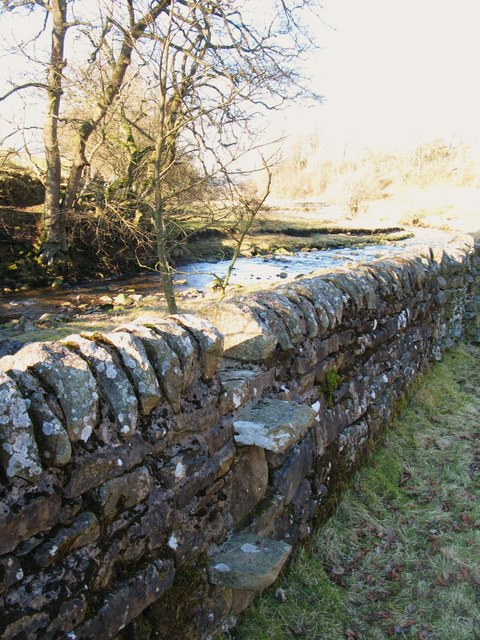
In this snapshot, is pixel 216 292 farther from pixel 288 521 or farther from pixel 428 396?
pixel 288 521

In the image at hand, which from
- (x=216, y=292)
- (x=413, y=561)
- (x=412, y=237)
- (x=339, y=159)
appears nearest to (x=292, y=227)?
(x=412, y=237)

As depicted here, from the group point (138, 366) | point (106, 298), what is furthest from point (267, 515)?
point (106, 298)

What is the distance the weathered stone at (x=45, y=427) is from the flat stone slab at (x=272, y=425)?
1.06 m

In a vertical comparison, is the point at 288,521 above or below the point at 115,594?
below

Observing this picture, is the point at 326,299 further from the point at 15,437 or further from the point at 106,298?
the point at 106,298

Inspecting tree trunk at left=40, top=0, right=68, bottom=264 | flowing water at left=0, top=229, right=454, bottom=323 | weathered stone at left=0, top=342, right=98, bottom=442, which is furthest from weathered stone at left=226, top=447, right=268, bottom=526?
tree trunk at left=40, top=0, right=68, bottom=264

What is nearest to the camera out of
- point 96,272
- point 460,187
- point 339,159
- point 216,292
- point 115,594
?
point 115,594

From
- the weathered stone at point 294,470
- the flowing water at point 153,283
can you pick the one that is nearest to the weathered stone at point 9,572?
the weathered stone at point 294,470

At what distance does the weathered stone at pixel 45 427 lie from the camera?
1540mm

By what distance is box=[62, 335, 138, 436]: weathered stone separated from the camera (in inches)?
70.5

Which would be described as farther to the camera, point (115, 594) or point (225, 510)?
point (225, 510)

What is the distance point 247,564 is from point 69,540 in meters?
0.95

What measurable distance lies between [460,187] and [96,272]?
35.9 metres

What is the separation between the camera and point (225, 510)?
2.37 meters
